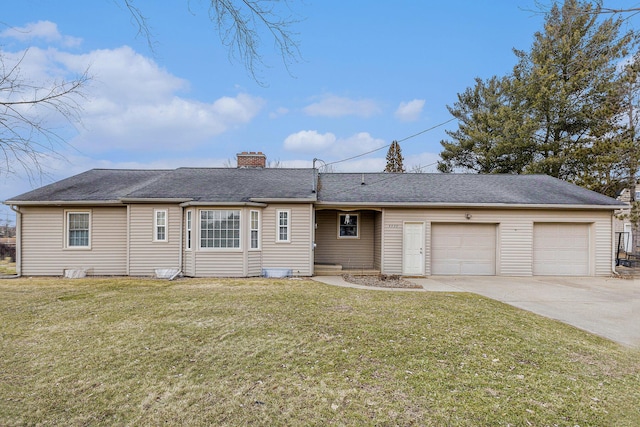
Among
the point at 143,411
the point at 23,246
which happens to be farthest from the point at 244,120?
the point at 143,411

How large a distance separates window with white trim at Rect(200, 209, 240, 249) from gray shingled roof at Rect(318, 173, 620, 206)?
3145mm

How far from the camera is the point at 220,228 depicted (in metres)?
11.0

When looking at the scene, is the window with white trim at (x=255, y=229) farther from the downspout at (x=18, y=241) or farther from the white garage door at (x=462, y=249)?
the downspout at (x=18, y=241)

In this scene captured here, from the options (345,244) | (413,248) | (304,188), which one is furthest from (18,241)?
(413,248)

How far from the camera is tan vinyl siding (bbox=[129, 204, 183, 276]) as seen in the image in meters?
11.3

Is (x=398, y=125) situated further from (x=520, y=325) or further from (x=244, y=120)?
(x=520, y=325)

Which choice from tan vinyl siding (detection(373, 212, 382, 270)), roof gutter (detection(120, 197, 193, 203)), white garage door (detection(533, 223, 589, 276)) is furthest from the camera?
tan vinyl siding (detection(373, 212, 382, 270))

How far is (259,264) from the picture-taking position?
11.4 meters

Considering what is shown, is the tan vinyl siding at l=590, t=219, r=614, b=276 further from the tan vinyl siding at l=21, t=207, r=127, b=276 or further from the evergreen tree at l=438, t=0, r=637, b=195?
the tan vinyl siding at l=21, t=207, r=127, b=276

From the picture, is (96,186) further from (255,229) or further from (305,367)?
(305,367)

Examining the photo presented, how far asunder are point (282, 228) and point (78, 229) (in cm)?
740

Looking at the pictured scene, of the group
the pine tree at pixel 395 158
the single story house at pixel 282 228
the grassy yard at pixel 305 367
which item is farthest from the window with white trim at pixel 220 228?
the pine tree at pixel 395 158

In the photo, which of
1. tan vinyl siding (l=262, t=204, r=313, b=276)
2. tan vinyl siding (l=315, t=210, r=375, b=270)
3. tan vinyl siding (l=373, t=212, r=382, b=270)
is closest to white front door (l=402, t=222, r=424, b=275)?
tan vinyl siding (l=373, t=212, r=382, b=270)

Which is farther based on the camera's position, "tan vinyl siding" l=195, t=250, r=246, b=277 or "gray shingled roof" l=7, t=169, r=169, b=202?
"gray shingled roof" l=7, t=169, r=169, b=202
